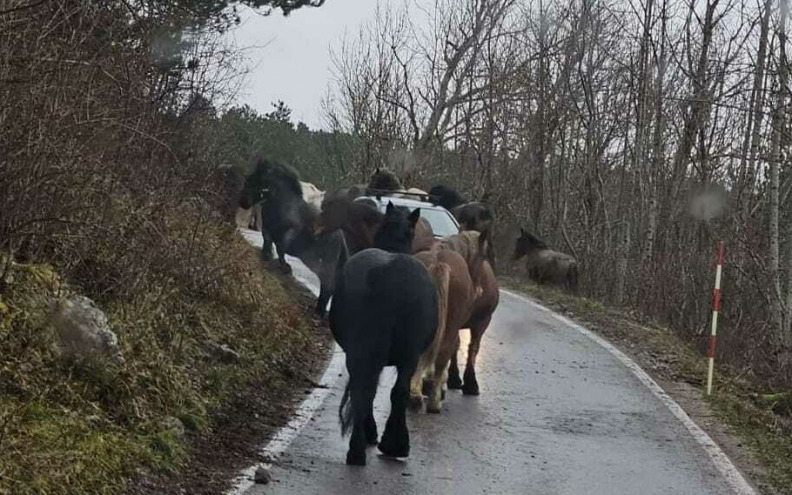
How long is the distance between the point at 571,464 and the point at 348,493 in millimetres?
2212

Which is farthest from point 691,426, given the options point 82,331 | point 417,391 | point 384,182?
point 384,182

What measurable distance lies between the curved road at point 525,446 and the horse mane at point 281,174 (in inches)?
234

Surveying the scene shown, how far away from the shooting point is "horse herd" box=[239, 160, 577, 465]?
26.0 feet

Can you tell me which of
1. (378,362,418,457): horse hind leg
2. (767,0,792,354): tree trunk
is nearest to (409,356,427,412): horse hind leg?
(378,362,418,457): horse hind leg

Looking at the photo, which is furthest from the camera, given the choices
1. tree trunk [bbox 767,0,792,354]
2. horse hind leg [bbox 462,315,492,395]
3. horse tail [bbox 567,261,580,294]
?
horse tail [bbox 567,261,580,294]

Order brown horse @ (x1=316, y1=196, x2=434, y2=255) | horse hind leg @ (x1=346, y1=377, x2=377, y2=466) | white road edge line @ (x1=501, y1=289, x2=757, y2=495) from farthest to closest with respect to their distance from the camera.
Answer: brown horse @ (x1=316, y1=196, x2=434, y2=255) < white road edge line @ (x1=501, y1=289, x2=757, y2=495) < horse hind leg @ (x1=346, y1=377, x2=377, y2=466)

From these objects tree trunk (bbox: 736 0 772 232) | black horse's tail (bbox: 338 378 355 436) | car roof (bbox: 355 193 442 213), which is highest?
tree trunk (bbox: 736 0 772 232)

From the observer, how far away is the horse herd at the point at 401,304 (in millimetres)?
7918

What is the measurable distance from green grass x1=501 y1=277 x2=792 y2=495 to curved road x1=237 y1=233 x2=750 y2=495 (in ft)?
1.94

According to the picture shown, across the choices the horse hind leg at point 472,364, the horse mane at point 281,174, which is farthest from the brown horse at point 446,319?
the horse mane at point 281,174

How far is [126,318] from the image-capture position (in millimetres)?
9445

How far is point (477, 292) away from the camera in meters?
11.4

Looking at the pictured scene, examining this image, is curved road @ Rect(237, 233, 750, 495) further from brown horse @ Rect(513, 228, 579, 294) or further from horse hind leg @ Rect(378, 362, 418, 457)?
brown horse @ Rect(513, 228, 579, 294)

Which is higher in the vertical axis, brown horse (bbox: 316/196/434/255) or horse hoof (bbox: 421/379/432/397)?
brown horse (bbox: 316/196/434/255)
